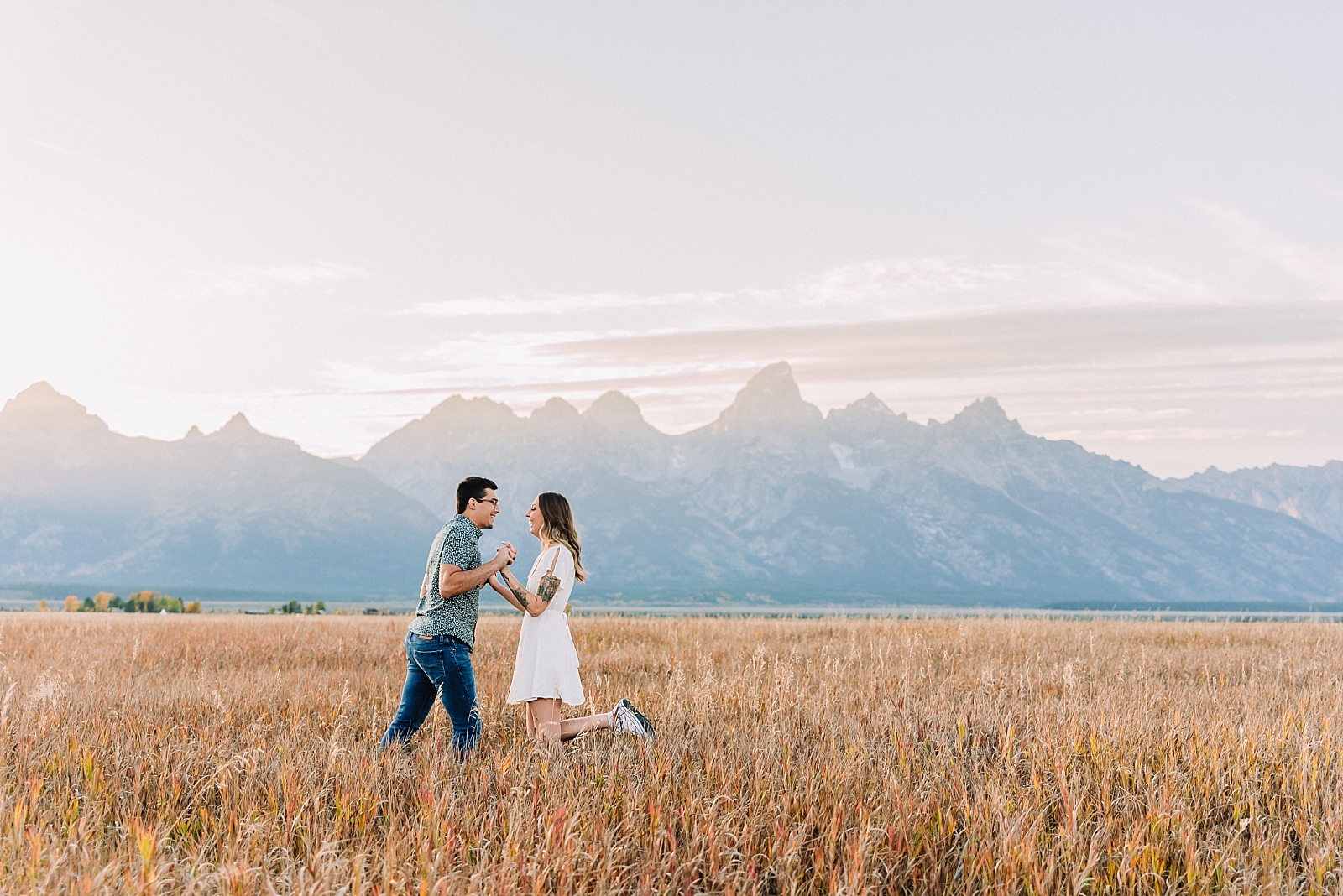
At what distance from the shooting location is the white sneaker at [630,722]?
7973 mm

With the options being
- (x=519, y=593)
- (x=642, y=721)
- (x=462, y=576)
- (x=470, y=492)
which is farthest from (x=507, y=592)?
(x=642, y=721)

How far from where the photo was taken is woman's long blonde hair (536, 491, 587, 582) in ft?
26.1

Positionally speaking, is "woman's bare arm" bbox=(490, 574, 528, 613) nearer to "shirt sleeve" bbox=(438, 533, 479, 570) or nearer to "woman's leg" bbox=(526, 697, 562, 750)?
"shirt sleeve" bbox=(438, 533, 479, 570)

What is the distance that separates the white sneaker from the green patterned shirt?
1428 mm

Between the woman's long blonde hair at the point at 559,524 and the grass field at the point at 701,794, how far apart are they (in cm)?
164

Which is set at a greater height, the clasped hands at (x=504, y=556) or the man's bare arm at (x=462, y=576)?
the clasped hands at (x=504, y=556)

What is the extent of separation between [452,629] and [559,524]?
49.2 inches

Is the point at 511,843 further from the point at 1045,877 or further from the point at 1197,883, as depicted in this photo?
the point at 1197,883

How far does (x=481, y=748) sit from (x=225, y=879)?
360cm

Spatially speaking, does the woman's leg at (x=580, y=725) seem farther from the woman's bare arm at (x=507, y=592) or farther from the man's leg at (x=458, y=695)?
the woman's bare arm at (x=507, y=592)

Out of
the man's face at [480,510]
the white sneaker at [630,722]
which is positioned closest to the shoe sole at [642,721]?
the white sneaker at [630,722]

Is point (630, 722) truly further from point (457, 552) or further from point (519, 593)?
point (457, 552)

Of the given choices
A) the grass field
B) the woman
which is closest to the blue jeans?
the grass field

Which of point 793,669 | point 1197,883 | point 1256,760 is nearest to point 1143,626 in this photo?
point 793,669
